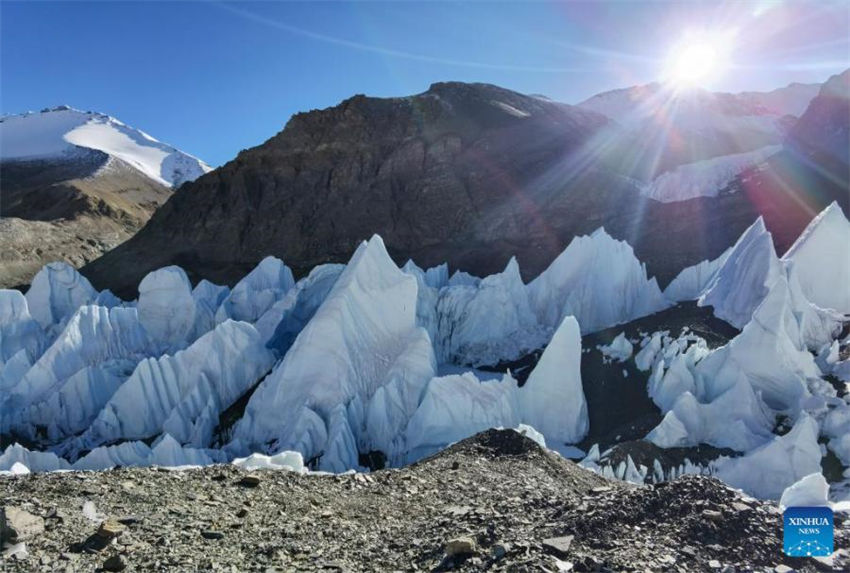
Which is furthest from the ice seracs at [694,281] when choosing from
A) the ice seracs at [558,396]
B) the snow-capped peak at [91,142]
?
the snow-capped peak at [91,142]

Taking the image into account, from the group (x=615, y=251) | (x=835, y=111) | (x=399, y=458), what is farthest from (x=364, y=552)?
(x=835, y=111)

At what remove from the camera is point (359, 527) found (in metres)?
7.93

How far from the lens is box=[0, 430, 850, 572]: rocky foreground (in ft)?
19.9

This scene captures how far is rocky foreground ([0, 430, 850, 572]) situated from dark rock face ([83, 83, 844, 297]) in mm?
47548

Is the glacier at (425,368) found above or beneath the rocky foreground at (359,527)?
beneath

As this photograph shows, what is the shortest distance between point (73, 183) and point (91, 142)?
203 feet

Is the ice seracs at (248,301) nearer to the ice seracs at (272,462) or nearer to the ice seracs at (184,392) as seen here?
the ice seracs at (184,392)

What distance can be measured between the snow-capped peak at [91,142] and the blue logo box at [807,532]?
144304 mm

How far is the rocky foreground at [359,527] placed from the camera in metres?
6.08

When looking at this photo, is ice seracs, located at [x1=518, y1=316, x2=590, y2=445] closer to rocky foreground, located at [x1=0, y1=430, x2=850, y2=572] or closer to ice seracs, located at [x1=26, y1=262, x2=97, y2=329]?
rocky foreground, located at [x1=0, y1=430, x2=850, y2=572]

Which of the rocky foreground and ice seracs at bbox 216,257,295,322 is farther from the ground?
the rocky foreground

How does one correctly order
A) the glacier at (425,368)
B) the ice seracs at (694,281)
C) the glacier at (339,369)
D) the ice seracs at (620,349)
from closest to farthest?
the glacier at (425,368), the glacier at (339,369), the ice seracs at (620,349), the ice seracs at (694,281)

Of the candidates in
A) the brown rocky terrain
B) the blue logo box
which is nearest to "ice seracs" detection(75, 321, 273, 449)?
the blue logo box

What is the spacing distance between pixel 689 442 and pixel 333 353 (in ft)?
47.6
